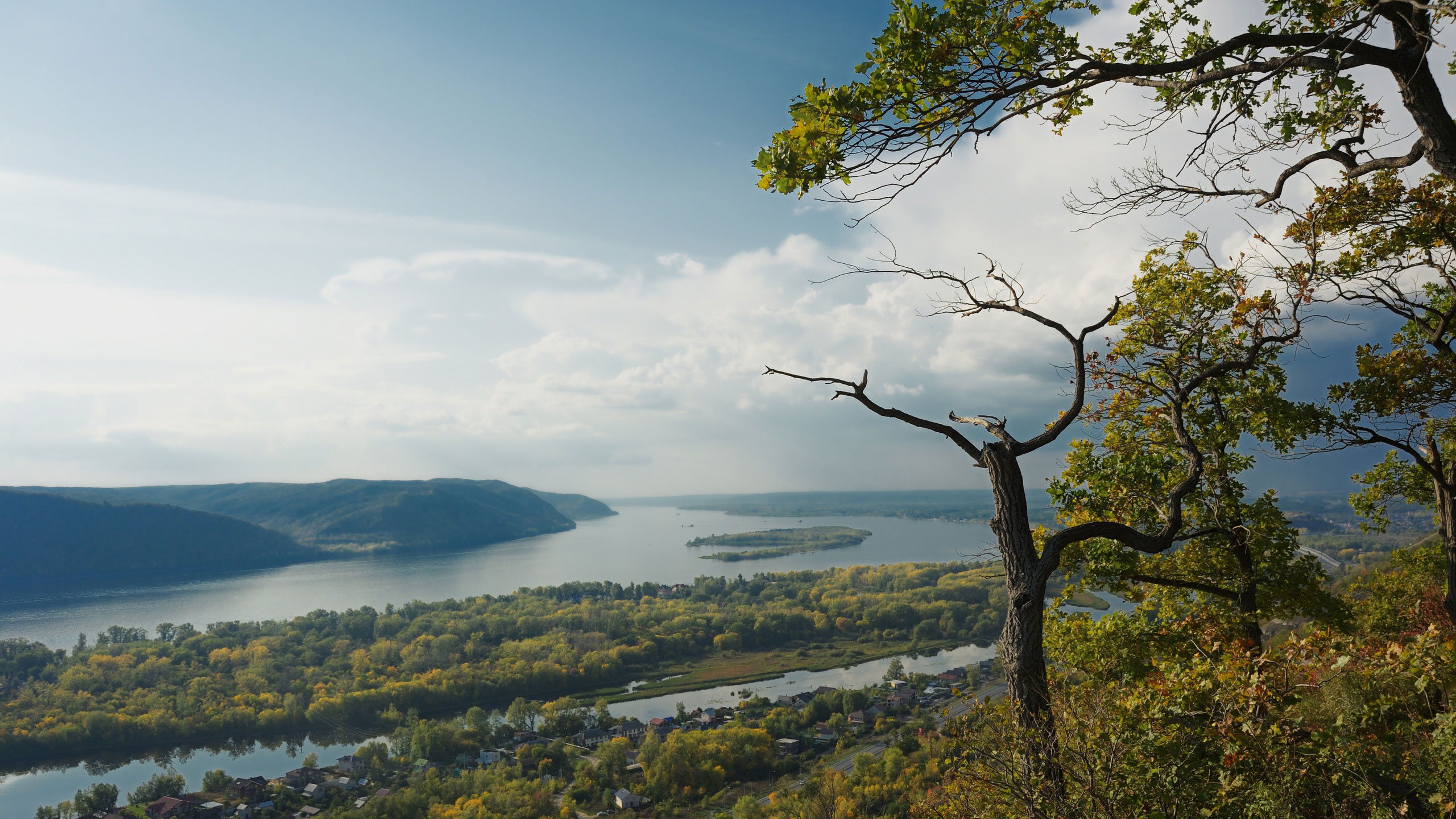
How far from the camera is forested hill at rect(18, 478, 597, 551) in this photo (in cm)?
10044

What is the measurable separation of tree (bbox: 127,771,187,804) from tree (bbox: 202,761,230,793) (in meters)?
0.65

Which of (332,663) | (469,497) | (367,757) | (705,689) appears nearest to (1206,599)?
(367,757)

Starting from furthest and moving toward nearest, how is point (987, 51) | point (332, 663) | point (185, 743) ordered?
point (332, 663) < point (185, 743) < point (987, 51)

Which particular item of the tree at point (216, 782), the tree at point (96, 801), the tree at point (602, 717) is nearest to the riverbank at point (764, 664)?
the tree at point (602, 717)

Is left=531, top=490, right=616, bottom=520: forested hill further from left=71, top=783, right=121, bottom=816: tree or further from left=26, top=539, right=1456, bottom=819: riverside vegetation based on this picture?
left=26, top=539, right=1456, bottom=819: riverside vegetation

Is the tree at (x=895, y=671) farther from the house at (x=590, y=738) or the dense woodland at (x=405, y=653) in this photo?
the house at (x=590, y=738)

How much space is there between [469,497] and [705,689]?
107 meters

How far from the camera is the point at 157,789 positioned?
849 inches

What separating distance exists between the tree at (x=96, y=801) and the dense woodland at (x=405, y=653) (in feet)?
23.4

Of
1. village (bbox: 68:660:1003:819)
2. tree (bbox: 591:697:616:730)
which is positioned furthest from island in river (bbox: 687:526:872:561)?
village (bbox: 68:660:1003:819)

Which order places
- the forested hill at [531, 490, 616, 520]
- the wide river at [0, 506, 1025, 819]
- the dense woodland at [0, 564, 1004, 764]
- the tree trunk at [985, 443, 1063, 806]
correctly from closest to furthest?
the tree trunk at [985, 443, 1063, 806] < the wide river at [0, 506, 1025, 819] < the dense woodland at [0, 564, 1004, 764] < the forested hill at [531, 490, 616, 520]

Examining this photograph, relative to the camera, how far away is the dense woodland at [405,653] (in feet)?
95.2

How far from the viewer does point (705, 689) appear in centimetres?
3325

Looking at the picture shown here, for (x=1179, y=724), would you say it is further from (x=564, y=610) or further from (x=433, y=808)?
(x=564, y=610)
